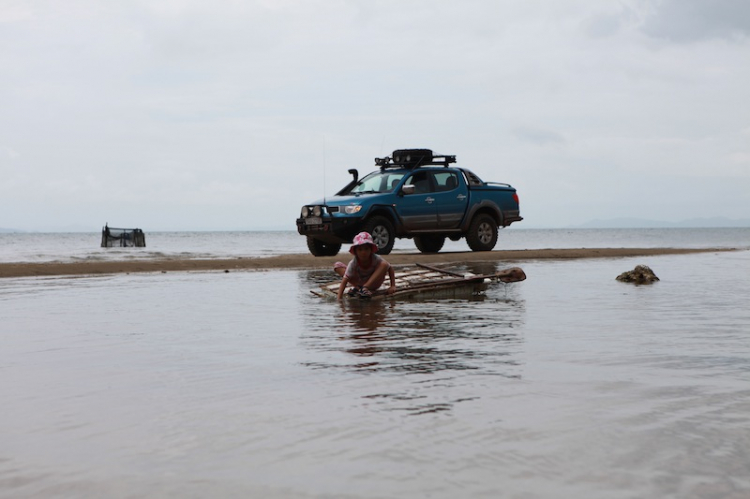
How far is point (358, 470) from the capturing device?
131 inches

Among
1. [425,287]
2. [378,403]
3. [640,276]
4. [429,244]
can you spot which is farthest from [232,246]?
[378,403]

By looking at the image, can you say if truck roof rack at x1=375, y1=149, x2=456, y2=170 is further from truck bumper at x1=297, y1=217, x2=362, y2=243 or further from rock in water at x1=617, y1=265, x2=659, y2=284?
rock in water at x1=617, y1=265, x2=659, y2=284

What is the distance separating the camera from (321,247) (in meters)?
20.5

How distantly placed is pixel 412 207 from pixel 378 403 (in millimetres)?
14641

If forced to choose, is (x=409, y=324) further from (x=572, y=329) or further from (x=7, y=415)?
(x=7, y=415)

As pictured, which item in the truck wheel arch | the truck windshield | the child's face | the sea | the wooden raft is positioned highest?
the truck windshield

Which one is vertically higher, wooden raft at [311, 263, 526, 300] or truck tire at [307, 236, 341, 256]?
truck tire at [307, 236, 341, 256]

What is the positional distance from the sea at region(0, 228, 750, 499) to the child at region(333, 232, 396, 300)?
984 mm

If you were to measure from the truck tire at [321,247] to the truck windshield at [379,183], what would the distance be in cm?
168

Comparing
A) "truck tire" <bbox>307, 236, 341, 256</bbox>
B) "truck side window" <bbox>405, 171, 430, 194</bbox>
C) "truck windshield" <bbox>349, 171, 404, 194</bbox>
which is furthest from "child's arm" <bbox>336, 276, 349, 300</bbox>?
"truck tire" <bbox>307, 236, 341, 256</bbox>

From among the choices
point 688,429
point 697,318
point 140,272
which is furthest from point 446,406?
point 140,272

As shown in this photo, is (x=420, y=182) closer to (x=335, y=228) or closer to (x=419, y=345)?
(x=335, y=228)

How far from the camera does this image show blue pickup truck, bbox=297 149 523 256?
60.1 feet

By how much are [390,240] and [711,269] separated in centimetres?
647
